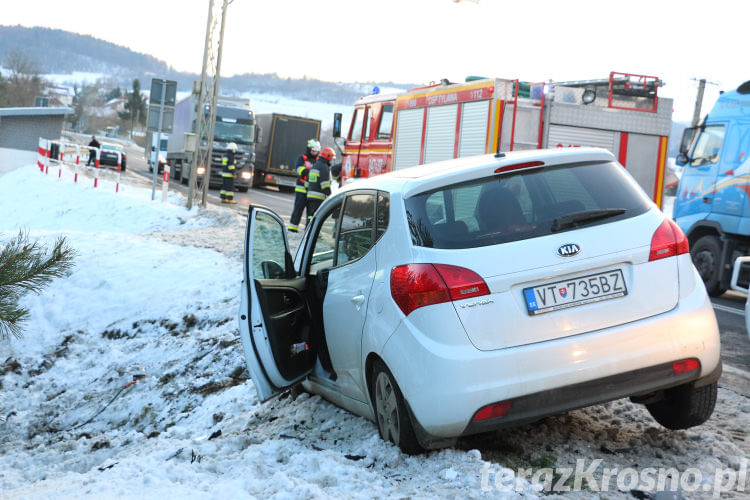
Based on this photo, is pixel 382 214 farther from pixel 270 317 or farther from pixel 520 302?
pixel 270 317

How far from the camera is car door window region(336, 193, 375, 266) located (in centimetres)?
483

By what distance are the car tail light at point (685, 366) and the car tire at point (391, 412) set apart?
4.44ft

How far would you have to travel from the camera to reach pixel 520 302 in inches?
157

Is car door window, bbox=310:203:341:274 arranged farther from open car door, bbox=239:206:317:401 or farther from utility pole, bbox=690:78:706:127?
utility pole, bbox=690:78:706:127

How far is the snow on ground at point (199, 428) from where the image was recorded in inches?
159

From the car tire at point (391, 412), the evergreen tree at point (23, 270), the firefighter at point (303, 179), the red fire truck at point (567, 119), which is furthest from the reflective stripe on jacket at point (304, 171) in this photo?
the car tire at point (391, 412)

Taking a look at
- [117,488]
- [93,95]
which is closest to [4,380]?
[117,488]

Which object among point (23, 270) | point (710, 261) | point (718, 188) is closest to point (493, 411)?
point (23, 270)

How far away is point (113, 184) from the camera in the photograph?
95.0ft

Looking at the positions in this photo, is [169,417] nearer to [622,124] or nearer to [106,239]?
[106,239]

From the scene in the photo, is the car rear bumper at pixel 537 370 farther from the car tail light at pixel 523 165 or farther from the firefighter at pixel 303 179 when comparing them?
the firefighter at pixel 303 179

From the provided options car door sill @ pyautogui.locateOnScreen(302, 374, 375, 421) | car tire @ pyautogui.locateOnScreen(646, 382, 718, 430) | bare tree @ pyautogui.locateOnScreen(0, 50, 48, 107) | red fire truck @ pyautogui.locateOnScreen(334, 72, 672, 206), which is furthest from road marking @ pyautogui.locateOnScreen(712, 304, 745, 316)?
bare tree @ pyautogui.locateOnScreen(0, 50, 48, 107)

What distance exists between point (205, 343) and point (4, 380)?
208 cm

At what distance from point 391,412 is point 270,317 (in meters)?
1.24
